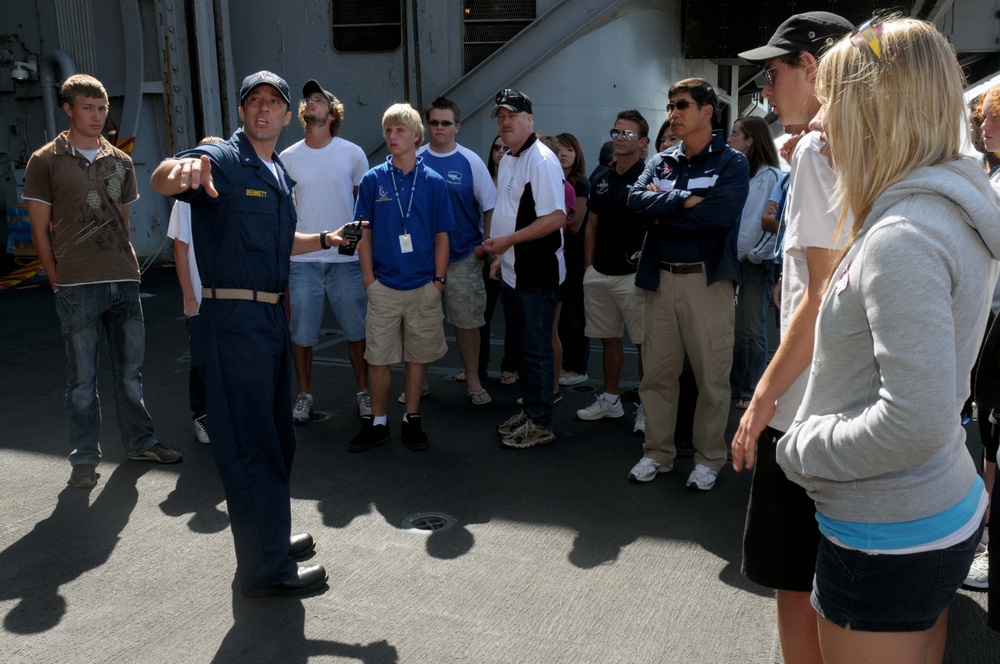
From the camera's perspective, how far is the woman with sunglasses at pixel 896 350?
4.92 ft

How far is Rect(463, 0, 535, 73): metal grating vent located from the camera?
13.4 m

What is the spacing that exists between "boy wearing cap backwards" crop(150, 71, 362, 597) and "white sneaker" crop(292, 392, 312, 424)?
2.30 m

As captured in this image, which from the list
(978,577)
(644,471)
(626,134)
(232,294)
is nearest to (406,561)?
(232,294)

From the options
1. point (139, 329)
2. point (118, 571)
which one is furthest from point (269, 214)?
point (139, 329)

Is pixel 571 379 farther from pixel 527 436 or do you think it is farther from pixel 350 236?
pixel 350 236

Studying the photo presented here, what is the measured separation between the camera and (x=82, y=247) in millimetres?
4715

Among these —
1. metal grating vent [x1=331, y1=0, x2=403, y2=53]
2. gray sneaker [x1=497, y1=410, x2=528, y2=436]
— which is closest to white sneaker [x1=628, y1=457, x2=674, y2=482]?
gray sneaker [x1=497, y1=410, x2=528, y2=436]

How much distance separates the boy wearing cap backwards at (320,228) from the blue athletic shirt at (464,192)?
2.02 ft

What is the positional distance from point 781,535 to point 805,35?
5.11 ft

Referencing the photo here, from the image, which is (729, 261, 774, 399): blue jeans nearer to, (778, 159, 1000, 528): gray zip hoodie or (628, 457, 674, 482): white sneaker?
(628, 457, 674, 482): white sneaker

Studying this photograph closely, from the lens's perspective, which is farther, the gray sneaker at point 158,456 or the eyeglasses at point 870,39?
the gray sneaker at point 158,456

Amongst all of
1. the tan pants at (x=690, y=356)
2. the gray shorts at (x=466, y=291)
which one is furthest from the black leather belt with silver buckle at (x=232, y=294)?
the gray shorts at (x=466, y=291)

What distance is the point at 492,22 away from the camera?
13.4m

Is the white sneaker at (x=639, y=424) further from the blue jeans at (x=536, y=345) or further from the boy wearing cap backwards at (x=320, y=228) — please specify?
the boy wearing cap backwards at (x=320, y=228)
